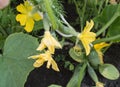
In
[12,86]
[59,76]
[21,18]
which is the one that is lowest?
[59,76]

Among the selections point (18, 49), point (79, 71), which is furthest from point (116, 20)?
point (18, 49)

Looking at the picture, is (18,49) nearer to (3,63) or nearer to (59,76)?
(3,63)

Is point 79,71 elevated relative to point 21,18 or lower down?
lower down

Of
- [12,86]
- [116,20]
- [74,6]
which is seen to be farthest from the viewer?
[74,6]

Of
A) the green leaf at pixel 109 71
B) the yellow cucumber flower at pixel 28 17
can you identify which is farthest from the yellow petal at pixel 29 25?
the green leaf at pixel 109 71

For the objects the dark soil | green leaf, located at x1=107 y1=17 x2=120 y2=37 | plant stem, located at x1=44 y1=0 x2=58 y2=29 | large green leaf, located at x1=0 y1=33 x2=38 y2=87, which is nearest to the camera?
plant stem, located at x1=44 y1=0 x2=58 y2=29

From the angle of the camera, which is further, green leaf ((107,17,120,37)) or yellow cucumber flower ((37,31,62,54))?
green leaf ((107,17,120,37))

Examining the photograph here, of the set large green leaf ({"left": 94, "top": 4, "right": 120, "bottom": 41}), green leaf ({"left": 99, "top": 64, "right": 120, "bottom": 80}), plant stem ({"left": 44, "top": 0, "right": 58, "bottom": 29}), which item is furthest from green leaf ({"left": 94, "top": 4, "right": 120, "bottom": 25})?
plant stem ({"left": 44, "top": 0, "right": 58, "bottom": 29})

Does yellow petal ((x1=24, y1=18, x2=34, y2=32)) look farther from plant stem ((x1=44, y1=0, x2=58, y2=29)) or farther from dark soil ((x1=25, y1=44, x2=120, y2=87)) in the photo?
dark soil ((x1=25, y1=44, x2=120, y2=87))

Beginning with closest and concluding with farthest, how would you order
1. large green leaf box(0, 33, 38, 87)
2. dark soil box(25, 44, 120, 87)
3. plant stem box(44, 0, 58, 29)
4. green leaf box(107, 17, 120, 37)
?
plant stem box(44, 0, 58, 29) < large green leaf box(0, 33, 38, 87) < green leaf box(107, 17, 120, 37) < dark soil box(25, 44, 120, 87)
